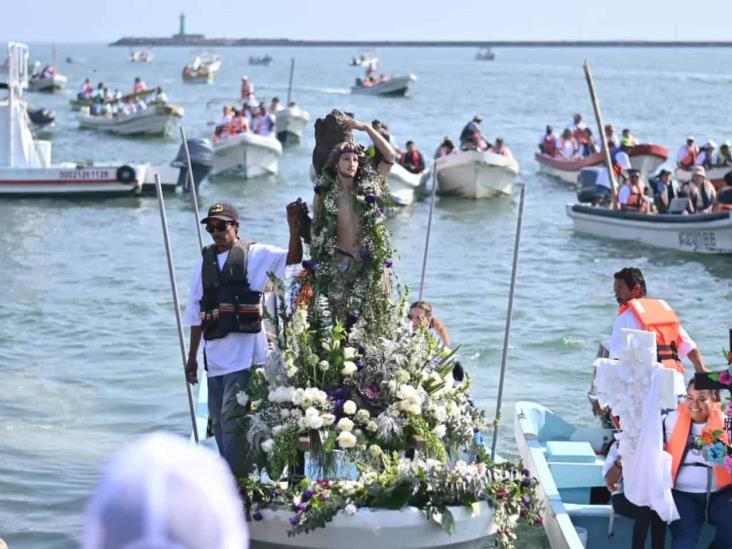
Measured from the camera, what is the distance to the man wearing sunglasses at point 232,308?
24.0 feet

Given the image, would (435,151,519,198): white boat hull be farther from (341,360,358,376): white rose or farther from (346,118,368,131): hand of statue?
(341,360,358,376): white rose

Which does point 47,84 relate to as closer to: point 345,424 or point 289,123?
point 289,123

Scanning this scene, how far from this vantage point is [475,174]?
2888cm

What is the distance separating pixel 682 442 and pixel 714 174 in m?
21.5

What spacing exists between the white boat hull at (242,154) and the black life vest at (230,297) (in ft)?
82.5

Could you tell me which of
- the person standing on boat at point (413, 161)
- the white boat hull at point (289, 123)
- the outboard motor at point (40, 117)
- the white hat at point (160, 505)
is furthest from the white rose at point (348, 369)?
the outboard motor at point (40, 117)

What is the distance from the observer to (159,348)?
52.1 ft

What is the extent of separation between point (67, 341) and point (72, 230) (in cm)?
924

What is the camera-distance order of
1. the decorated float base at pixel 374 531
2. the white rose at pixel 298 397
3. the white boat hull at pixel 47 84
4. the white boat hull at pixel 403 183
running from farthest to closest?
the white boat hull at pixel 47 84 < the white boat hull at pixel 403 183 < the white rose at pixel 298 397 < the decorated float base at pixel 374 531

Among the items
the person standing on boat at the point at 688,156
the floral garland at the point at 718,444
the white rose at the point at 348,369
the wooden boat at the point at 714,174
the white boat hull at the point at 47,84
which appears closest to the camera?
the floral garland at the point at 718,444

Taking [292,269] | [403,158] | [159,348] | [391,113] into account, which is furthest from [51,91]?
[292,269]

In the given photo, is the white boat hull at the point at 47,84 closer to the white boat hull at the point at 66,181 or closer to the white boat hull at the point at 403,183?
the white boat hull at the point at 66,181

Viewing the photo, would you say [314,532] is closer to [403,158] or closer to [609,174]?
[609,174]

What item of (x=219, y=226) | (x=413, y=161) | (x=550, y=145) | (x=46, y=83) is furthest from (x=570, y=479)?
(x=46, y=83)
